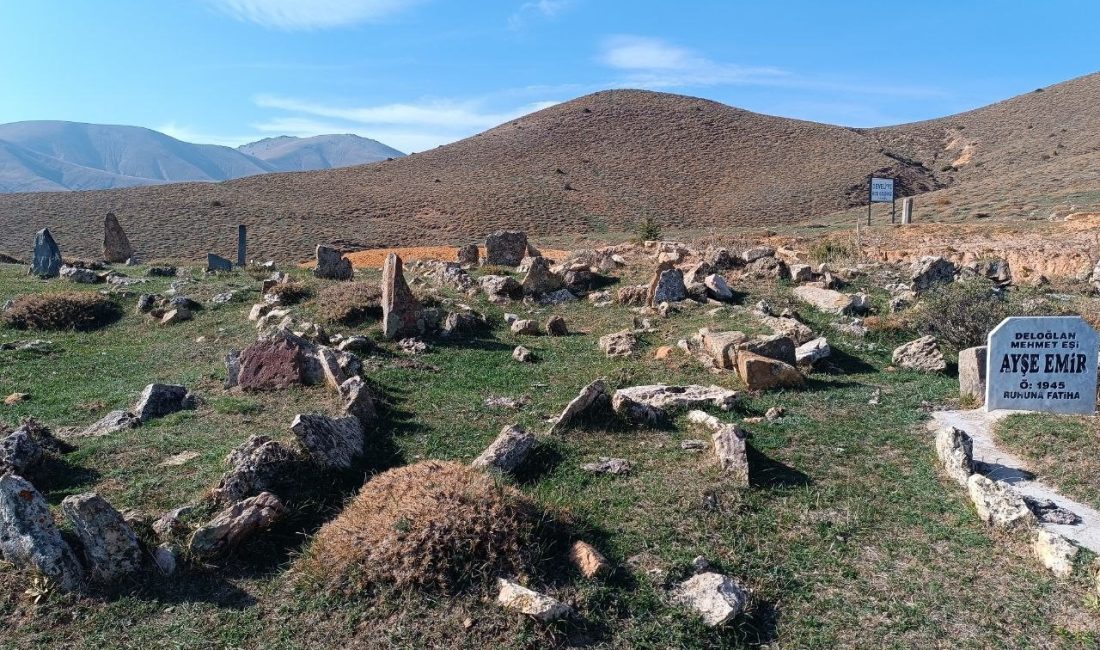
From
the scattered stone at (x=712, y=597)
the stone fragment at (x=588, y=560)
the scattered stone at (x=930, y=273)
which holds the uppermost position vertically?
the scattered stone at (x=930, y=273)

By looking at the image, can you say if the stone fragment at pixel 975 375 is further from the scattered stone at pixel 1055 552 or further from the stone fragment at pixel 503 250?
the stone fragment at pixel 503 250

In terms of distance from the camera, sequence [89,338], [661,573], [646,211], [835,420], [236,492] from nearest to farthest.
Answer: [661,573]
[236,492]
[835,420]
[89,338]
[646,211]

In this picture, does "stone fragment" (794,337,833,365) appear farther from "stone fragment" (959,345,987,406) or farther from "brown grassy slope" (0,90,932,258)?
"brown grassy slope" (0,90,932,258)

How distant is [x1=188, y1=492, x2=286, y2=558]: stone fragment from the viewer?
5500mm

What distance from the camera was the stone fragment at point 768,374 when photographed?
956 centimetres

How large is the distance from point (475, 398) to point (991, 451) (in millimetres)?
5947

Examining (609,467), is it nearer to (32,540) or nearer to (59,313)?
(32,540)

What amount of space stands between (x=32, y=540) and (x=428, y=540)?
2882 millimetres

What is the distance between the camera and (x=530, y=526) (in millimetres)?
5430

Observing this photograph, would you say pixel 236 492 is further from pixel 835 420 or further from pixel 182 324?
pixel 182 324

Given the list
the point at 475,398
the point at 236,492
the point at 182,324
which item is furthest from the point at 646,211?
the point at 236,492

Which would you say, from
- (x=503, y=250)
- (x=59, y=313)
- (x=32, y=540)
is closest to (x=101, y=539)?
(x=32, y=540)

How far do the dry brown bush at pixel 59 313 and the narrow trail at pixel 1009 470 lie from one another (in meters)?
16.1

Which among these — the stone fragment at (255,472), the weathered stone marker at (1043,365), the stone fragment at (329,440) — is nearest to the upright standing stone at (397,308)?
the stone fragment at (329,440)
